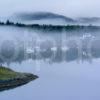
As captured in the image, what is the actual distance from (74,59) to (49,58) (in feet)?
0.77

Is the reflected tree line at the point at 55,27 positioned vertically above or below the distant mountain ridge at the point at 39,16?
below

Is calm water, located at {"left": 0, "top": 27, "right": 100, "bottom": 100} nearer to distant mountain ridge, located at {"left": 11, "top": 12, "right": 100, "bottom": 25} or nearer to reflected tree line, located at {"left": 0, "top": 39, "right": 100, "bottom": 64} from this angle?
reflected tree line, located at {"left": 0, "top": 39, "right": 100, "bottom": 64}

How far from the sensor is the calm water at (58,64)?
3.99 m

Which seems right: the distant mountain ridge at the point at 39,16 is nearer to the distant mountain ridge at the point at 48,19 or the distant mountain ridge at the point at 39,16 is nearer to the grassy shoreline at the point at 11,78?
the distant mountain ridge at the point at 48,19

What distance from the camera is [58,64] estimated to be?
404 centimetres

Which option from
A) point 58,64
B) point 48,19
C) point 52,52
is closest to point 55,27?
point 48,19

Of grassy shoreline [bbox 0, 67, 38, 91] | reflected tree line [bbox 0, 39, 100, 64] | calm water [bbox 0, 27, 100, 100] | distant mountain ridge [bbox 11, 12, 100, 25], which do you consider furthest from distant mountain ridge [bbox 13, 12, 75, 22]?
grassy shoreline [bbox 0, 67, 38, 91]

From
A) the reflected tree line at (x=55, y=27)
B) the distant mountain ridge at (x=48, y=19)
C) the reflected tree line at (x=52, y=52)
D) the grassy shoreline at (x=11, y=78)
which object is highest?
the distant mountain ridge at (x=48, y=19)

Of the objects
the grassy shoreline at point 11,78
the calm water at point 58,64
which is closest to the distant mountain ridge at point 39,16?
the calm water at point 58,64

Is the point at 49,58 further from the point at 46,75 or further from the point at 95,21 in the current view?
the point at 95,21

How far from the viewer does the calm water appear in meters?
3.99

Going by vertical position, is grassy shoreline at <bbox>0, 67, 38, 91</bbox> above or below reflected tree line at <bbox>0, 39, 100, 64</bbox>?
below

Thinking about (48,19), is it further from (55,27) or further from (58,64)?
(58,64)

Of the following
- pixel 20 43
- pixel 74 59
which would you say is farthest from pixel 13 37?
pixel 74 59
